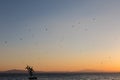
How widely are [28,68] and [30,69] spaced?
3.11 ft

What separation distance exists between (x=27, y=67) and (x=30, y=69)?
4.53 ft

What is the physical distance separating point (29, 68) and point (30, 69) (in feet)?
2.02

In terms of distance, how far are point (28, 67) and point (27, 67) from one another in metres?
0.34

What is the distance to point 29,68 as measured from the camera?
3789 inches

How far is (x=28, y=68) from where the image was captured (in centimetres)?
9600

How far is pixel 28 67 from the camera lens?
96000 millimetres

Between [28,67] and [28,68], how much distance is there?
0.99 ft

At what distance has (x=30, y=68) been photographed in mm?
96312

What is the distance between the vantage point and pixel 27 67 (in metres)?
95.8

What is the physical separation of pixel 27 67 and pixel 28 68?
465 millimetres

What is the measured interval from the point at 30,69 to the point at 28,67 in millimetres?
1100
